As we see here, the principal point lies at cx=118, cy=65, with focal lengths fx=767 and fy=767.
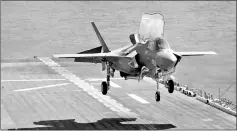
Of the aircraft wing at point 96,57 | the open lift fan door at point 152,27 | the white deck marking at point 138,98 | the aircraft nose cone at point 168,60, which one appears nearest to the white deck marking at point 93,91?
the white deck marking at point 138,98

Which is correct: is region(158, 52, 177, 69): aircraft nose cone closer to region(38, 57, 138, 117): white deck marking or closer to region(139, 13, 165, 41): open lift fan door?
region(139, 13, 165, 41): open lift fan door

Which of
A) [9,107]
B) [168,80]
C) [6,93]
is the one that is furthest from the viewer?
[6,93]

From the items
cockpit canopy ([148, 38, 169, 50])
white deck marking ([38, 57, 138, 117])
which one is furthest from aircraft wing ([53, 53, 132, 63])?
white deck marking ([38, 57, 138, 117])

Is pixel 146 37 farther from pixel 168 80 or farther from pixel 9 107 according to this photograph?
pixel 9 107

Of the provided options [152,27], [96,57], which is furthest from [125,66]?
[152,27]

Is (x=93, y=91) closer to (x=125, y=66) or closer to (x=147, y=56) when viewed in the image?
(x=125, y=66)

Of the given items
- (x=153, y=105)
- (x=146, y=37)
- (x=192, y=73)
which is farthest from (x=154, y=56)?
(x=192, y=73)

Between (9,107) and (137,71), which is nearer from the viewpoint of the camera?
(137,71)

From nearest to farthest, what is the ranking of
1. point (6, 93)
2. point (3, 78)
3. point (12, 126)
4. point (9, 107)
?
1. point (12, 126)
2. point (9, 107)
3. point (6, 93)
4. point (3, 78)

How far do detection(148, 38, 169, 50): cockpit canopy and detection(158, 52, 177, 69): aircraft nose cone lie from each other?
7.53 feet

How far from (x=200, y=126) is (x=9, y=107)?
32013mm

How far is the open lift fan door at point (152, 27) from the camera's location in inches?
3012

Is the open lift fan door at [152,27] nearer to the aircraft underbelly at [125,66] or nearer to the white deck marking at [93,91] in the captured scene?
the aircraft underbelly at [125,66]

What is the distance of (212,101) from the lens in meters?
131
